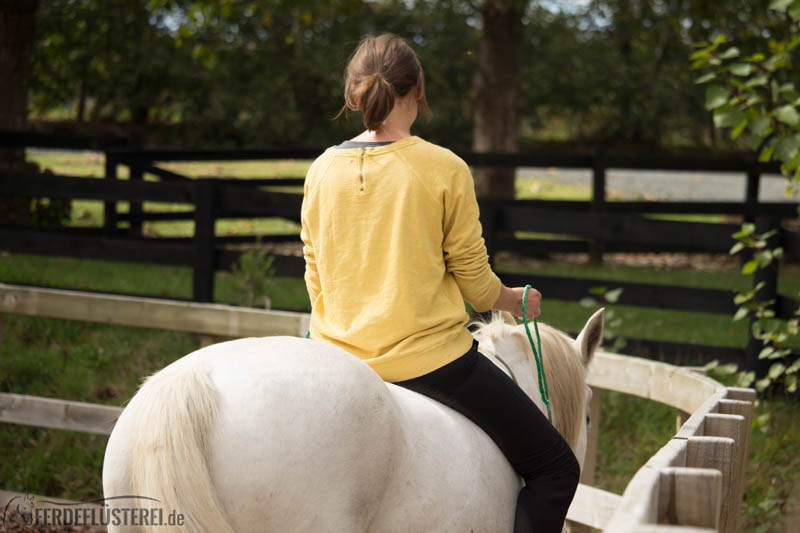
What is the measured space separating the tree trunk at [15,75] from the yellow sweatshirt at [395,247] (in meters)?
9.07

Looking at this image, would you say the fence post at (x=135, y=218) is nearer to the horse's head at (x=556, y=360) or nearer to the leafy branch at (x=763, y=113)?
the leafy branch at (x=763, y=113)

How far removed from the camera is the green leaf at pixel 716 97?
13.4 feet

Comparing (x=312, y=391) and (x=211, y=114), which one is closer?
(x=312, y=391)

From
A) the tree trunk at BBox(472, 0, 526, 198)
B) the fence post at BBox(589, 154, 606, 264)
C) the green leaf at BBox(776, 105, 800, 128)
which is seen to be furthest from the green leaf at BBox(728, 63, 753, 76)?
the tree trunk at BBox(472, 0, 526, 198)

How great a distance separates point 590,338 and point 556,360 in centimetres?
Result: 16

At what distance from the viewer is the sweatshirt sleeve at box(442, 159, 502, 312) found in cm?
228

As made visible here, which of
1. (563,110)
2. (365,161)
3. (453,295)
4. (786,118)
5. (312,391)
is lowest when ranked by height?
(312,391)

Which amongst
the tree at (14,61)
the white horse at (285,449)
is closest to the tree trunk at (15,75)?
the tree at (14,61)

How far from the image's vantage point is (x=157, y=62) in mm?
18531

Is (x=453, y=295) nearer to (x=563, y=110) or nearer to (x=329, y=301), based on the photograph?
(x=329, y=301)

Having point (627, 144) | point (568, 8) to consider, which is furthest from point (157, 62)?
point (627, 144)

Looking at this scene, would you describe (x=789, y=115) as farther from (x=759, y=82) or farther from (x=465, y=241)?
(x=465, y=241)

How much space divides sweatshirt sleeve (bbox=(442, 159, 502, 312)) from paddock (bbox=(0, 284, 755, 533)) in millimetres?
613

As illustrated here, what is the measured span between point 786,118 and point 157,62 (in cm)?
1641
